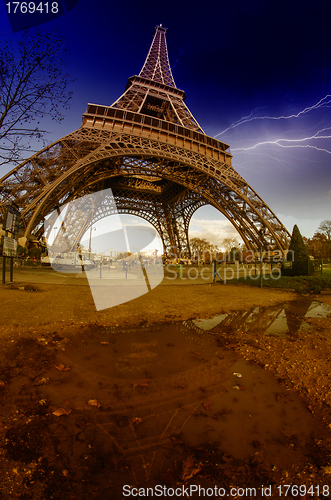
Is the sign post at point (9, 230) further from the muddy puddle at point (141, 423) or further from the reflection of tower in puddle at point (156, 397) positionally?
the reflection of tower in puddle at point (156, 397)

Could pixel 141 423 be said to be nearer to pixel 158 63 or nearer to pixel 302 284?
pixel 302 284

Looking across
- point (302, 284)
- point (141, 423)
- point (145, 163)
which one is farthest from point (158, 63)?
point (141, 423)

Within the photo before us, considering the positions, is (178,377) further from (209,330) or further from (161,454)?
(209,330)

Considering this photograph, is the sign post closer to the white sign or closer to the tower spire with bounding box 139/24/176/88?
the white sign

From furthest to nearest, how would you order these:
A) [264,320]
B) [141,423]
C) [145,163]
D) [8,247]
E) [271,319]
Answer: [145,163]
[8,247]
[271,319]
[264,320]
[141,423]

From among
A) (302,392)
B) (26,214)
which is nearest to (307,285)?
(302,392)

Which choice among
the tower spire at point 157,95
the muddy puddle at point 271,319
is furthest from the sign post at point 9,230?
the tower spire at point 157,95
